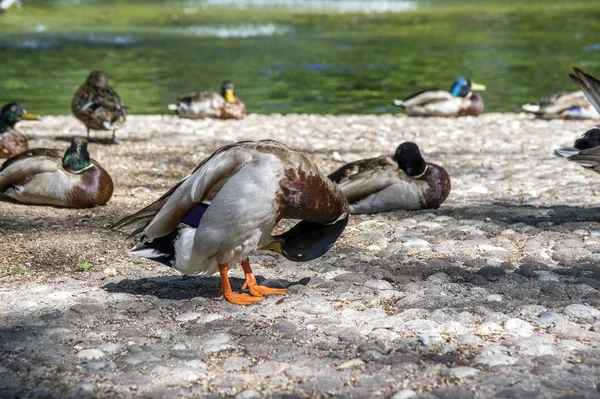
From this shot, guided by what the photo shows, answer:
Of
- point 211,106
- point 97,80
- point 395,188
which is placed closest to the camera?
point 395,188

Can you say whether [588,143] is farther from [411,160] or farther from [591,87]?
[411,160]

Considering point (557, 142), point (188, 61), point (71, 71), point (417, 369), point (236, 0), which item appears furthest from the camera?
point (236, 0)

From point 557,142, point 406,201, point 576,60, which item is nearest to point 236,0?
point 576,60

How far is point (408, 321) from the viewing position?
431 centimetres

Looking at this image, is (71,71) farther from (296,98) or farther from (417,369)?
(417,369)

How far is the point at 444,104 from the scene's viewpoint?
1434 cm

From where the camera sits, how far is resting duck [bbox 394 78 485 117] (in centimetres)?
1432

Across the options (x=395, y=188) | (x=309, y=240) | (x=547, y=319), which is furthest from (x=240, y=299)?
(x=395, y=188)

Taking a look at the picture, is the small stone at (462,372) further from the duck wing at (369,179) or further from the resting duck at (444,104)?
the resting duck at (444,104)

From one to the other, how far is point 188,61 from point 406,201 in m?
17.4

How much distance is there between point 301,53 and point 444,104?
36.0ft

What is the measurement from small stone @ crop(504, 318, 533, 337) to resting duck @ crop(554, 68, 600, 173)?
81.8 inches

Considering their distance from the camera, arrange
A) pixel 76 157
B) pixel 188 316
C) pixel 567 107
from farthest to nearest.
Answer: pixel 567 107 → pixel 76 157 → pixel 188 316

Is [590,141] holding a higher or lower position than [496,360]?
higher
